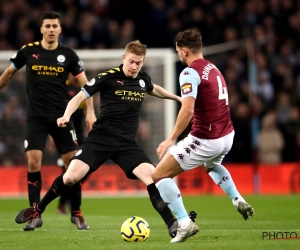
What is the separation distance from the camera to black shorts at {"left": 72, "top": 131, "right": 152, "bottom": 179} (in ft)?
28.9

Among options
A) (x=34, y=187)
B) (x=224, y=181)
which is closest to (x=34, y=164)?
(x=34, y=187)

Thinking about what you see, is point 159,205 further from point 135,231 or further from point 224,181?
point 224,181

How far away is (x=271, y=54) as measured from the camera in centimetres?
1975

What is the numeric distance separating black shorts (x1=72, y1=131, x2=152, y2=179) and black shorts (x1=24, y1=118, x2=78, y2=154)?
3.96 ft

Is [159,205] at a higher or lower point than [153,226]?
higher

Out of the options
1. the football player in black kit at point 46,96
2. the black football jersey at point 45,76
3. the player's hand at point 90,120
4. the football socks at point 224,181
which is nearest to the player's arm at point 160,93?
the player's hand at point 90,120

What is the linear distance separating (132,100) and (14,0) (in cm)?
1210

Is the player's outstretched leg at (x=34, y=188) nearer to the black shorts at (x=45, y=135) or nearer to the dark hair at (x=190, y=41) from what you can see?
the black shorts at (x=45, y=135)

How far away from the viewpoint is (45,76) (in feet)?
33.2

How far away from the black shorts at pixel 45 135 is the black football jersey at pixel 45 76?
0.11 m

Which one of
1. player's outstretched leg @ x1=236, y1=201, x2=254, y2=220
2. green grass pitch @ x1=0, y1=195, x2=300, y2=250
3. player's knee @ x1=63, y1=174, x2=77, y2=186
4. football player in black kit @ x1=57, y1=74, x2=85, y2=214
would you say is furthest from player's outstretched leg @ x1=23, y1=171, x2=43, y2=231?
player's outstretched leg @ x1=236, y1=201, x2=254, y2=220

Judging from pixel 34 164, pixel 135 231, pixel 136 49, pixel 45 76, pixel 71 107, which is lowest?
pixel 135 231

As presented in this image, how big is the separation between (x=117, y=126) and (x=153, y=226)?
1.97 m

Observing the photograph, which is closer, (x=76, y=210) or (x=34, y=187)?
(x=34, y=187)
